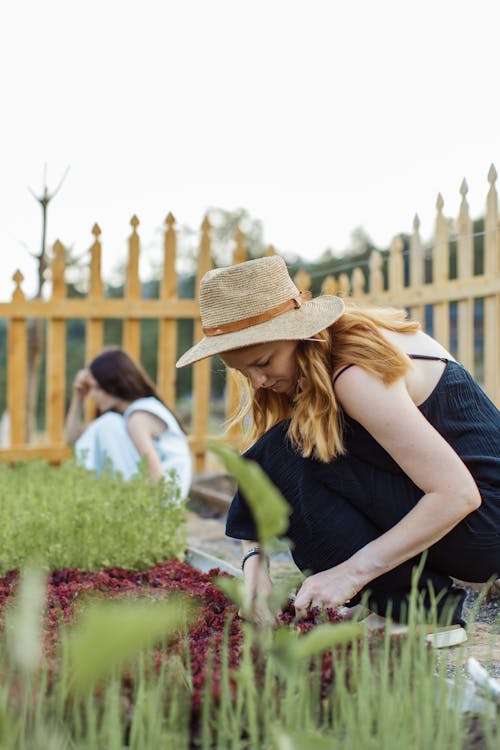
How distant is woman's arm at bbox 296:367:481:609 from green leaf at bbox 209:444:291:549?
3.77ft

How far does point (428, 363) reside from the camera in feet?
7.79

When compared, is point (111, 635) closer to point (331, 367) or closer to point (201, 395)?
point (331, 367)

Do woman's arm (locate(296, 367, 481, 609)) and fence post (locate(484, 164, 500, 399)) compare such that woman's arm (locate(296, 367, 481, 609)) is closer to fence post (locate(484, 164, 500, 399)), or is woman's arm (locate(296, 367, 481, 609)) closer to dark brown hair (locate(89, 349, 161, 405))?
dark brown hair (locate(89, 349, 161, 405))

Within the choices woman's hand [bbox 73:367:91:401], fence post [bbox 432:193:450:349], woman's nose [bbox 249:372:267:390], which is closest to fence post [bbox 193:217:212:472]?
woman's hand [bbox 73:367:91:401]

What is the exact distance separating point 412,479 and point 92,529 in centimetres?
136

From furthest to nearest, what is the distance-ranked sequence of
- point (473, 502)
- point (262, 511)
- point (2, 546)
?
point (2, 546), point (473, 502), point (262, 511)

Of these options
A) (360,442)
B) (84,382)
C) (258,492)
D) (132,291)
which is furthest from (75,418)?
(258,492)

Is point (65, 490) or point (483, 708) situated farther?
point (65, 490)

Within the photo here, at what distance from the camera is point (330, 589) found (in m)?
A: 2.09

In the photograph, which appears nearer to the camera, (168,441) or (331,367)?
(331,367)

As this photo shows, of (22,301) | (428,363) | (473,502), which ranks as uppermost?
(22,301)

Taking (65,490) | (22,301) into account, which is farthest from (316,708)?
(22,301)

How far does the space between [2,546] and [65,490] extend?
57 centimetres

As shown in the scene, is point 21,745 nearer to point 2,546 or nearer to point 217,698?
point 217,698
